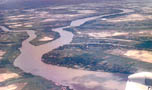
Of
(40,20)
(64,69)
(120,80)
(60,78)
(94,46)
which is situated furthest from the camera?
(40,20)

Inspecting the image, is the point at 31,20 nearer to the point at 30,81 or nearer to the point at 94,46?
the point at 94,46

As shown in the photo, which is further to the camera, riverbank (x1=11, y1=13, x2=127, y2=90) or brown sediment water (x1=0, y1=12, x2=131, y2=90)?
riverbank (x1=11, y1=13, x2=127, y2=90)

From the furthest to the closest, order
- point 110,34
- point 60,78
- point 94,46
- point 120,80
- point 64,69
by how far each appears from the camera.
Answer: point 110,34 → point 94,46 → point 64,69 → point 60,78 → point 120,80

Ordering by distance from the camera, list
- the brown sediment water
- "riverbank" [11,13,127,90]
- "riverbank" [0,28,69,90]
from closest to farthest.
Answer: the brown sediment water
"riverbank" [11,13,127,90]
"riverbank" [0,28,69,90]

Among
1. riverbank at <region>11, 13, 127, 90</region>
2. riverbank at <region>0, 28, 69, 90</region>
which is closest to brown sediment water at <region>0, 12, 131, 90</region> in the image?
riverbank at <region>11, 13, 127, 90</region>

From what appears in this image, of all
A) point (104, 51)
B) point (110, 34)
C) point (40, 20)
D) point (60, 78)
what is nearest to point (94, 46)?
point (104, 51)

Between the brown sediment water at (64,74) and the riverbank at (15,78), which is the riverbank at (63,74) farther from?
the riverbank at (15,78)

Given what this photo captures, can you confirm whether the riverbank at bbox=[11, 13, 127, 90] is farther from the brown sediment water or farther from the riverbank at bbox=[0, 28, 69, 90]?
the riverbank at bbox=[0, 28, 69, 90]

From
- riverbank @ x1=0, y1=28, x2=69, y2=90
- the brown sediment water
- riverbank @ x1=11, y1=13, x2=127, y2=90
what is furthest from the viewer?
riverbank @ x1=0, y1=28, x2=69, y2=90

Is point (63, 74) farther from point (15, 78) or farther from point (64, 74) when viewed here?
point (15, 78)

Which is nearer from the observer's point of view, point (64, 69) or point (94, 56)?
point (64, 69)

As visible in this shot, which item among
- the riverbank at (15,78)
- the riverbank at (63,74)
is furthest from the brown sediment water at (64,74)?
the riverbank at (15,78)
